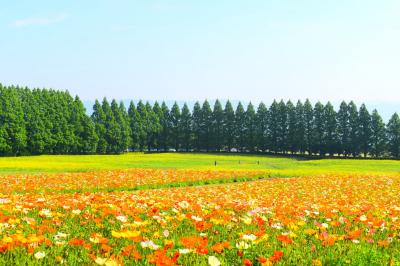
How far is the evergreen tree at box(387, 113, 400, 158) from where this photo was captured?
9844 centimetres

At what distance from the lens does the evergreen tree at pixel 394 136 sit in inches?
3875

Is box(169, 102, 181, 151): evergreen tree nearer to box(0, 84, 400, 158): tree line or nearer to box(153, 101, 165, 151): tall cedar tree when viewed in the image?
box(0, 84, 400, 158): tree line

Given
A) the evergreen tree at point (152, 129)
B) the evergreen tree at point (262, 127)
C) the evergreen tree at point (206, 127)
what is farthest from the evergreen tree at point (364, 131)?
the evergreen tree at point (152, 129)

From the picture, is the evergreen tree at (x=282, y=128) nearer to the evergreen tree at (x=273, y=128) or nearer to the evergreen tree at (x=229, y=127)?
the evergreen tree at (x=273, y=128)

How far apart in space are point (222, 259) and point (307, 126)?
357 ft

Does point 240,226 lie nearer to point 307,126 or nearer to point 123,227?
point 123,227

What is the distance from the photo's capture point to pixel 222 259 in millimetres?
4211

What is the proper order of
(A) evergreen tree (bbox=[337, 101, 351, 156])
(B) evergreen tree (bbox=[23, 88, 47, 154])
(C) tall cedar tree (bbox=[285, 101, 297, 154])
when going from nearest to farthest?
1. (B) evergreen tree (bbox=[23, 88, 47, 154])
2. (A) evergreen tree (bbox=[337, 101, 351, 156])
3. (C) tall cedar tree (bbox=[285, 101, 297, 154])

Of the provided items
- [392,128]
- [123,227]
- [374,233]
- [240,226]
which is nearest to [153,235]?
[123,227]

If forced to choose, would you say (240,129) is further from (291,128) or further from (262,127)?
(291,128)

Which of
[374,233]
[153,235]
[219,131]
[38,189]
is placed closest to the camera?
[153,235]

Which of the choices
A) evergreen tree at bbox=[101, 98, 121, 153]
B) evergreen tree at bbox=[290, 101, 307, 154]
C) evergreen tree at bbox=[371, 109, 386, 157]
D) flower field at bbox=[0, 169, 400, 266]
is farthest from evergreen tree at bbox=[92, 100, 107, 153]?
flower field at bbox=[0, 169, 400, 266]

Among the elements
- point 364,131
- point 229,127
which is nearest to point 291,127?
point 229,127

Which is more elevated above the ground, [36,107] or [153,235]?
[36,107]
